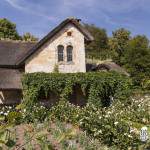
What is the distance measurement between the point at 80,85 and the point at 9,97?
4674mm

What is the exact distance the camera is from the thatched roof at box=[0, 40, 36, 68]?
29.7 metres

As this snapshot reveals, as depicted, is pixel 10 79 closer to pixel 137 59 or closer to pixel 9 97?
pixel 9 97

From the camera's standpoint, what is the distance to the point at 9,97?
94.2 ft

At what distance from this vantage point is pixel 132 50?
46.0m

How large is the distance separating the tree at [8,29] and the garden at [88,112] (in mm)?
33299

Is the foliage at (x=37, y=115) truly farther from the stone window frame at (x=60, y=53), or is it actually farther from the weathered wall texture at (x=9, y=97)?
the stone window frame at (x=60, y=53)

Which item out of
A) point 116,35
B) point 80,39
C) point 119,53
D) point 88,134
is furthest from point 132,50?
point 88,134

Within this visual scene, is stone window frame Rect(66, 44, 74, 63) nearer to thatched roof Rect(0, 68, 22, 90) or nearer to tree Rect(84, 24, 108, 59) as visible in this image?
thatched roof Rect(0, 68, 22, 90)

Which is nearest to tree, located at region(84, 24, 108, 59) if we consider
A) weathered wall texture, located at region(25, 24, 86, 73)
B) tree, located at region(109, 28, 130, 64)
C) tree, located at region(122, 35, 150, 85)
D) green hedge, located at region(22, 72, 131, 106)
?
tree, located at region(109, 28, 130, 64)

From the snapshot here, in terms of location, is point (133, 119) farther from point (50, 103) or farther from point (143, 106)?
Answer: point (50, 103)

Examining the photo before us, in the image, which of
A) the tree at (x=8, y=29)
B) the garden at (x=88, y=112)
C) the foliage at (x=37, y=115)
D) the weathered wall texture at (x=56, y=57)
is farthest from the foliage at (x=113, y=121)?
the tree at (x=8, y=29)

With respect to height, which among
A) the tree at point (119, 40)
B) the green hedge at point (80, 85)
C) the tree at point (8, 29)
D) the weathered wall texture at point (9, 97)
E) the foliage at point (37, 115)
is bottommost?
the foliage at point (37, 115)

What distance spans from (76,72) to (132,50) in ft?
62.0

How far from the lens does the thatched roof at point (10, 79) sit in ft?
91.3
